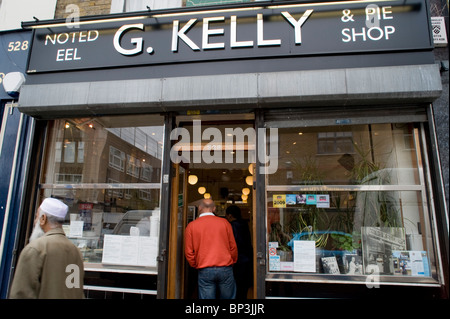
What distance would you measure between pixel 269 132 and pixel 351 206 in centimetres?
159

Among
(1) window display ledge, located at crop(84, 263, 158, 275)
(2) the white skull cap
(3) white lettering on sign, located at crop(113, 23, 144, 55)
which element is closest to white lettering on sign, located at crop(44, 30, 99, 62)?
(3) white lettering on sign, located at crop(113, 23, 144, 55)

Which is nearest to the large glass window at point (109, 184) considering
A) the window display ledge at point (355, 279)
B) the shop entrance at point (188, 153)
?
the shop entrance at point (188, 153)

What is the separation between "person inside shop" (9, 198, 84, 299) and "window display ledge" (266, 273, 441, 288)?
2296 millimetres

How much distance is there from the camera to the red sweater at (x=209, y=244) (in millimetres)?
3871

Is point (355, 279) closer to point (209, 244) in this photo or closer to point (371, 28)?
point (209, 244)

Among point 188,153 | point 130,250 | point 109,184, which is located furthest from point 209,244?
point 109,184

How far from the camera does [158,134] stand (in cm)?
434

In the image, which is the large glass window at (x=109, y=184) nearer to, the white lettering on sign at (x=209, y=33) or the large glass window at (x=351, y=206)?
the white lettering on sign at (x=209, y=33)

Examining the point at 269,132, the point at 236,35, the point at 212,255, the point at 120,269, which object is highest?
the point at 236,35

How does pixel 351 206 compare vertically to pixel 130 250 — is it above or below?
above

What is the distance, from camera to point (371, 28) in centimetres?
384

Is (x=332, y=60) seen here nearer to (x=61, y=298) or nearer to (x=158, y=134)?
(x=158, y=134)

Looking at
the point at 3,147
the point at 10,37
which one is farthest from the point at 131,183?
the point at 10,37

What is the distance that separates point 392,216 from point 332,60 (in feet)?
7.56
